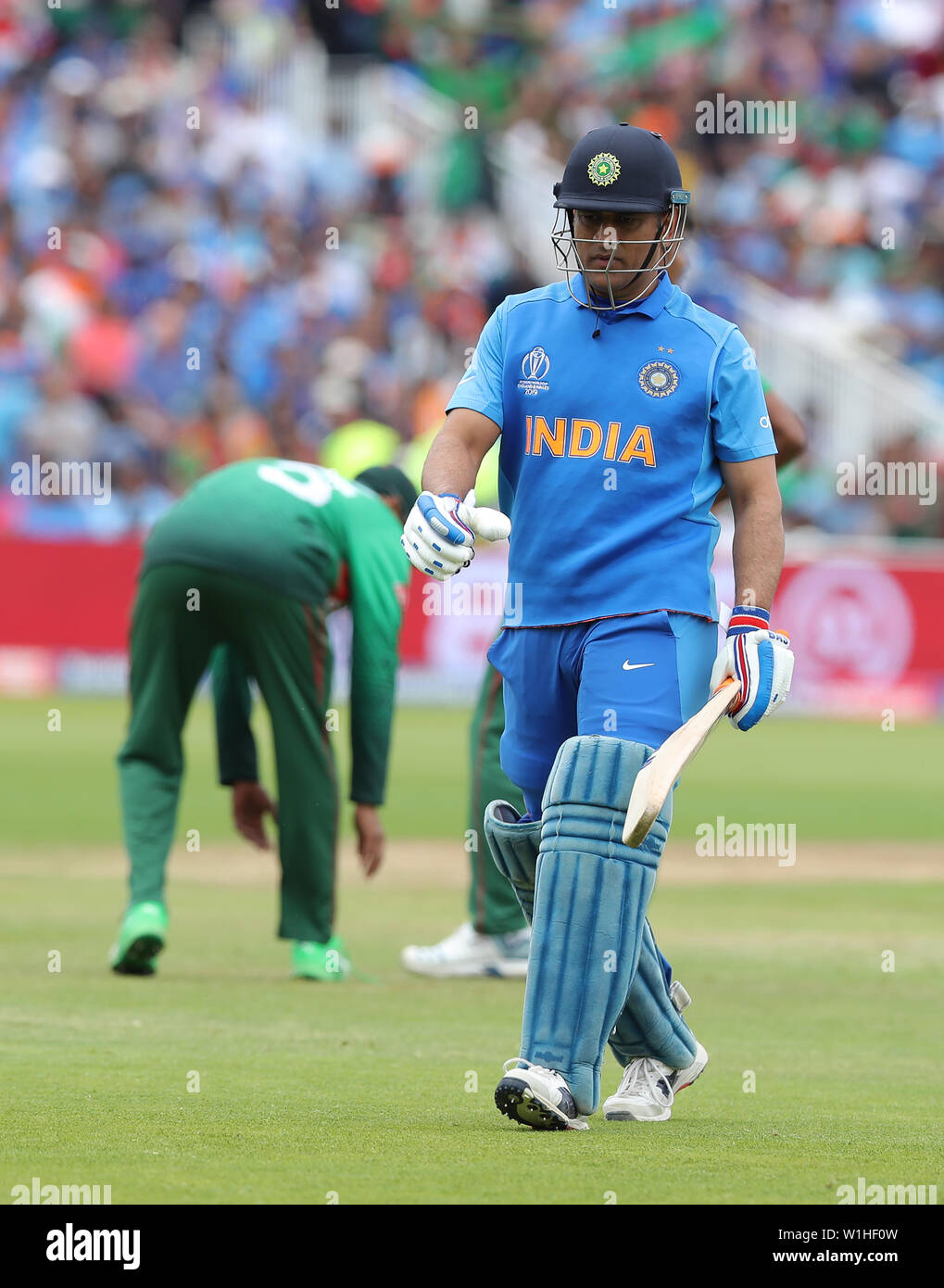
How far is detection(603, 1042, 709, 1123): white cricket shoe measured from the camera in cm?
564

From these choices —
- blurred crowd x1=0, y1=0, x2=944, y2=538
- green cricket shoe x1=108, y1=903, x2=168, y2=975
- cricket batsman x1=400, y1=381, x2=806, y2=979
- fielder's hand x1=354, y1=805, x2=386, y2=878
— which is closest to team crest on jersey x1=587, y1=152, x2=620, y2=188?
fielder's hand x1=354, y1=805, x2=386, y2=878

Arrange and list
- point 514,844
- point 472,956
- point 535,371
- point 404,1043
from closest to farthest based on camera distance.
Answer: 1. point 535,371
2. point 514,844
3. point 404,1043
4. point 472,956

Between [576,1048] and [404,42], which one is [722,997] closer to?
[576,1048]

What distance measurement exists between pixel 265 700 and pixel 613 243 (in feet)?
10.4

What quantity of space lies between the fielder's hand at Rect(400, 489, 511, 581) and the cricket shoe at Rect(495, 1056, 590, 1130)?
1189 millimetres

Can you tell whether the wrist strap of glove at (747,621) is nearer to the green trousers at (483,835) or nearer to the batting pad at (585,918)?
the batting pad at (585,918)

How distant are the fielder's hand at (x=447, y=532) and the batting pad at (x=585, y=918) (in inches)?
22.6

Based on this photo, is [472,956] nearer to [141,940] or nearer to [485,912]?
[485,912]

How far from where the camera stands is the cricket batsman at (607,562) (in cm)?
527

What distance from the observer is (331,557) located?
26.9 ft

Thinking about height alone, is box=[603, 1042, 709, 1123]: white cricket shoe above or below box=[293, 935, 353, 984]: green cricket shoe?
above

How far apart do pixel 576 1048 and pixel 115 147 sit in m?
20.6

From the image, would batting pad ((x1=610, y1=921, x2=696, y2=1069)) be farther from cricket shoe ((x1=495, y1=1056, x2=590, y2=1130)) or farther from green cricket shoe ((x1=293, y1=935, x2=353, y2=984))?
green cricket shoe ((x1=293, y1=935, x2=353, y2=984))

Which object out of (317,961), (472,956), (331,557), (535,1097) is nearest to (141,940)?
(317,961)
